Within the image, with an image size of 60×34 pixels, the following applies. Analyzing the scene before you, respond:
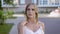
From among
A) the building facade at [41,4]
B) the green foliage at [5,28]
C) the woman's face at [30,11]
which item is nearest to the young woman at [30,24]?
the woman's face at [30,11]

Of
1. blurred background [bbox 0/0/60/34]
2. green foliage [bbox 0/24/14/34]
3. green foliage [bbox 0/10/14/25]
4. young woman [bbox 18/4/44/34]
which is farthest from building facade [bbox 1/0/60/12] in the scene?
young woman [bbox 18/4/44/34]

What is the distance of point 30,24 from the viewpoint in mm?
1266

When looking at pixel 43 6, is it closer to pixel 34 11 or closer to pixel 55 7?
pixel 55 7

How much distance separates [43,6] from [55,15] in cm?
30

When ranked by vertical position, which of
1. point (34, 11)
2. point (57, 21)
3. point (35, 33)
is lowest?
point (57, 21)

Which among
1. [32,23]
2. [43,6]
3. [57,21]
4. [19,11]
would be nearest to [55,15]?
[57,21]

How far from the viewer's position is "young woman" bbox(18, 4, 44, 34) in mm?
1223

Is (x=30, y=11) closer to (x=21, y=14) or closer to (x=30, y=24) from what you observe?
(x=30, y=24)

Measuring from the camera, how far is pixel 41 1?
2.75 m

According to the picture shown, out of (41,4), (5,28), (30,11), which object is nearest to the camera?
(30,11)

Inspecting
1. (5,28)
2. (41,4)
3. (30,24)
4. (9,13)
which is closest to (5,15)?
(9,13)

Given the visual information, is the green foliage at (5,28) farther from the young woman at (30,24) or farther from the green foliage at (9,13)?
the young woman at (30,24)

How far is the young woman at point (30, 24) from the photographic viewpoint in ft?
4.01

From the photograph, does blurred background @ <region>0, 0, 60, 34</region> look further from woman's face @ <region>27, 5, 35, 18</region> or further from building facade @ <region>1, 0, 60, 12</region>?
woman's face @ <region>27, 5, 35, 18</region>
